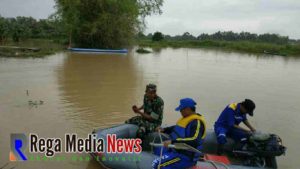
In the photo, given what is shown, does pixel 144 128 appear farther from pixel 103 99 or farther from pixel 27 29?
pixel 27 29

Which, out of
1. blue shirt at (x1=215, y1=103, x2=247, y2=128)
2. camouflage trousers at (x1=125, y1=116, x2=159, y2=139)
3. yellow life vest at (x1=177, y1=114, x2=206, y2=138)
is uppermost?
yellow life vest at (x1=177, y1=114, x2=206, y2=138)

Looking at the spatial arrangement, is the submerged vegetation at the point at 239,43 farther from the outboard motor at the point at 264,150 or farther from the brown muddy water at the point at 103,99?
the outboard motor at the point at 264,150

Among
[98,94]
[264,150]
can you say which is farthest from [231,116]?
[98,94]

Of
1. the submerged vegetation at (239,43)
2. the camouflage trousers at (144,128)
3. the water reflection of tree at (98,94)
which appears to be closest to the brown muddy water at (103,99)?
the water reflection of tree at (98,94)

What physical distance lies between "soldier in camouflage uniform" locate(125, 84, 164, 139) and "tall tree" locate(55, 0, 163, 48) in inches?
844

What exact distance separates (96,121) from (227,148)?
130 inches

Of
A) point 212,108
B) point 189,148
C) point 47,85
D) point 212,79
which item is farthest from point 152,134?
point 212,79

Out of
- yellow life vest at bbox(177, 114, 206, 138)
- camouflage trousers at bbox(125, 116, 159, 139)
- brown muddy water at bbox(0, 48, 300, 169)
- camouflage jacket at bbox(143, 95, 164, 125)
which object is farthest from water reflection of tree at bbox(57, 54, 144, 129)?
yellow life vest at bbox(177, 114, 206, 138)

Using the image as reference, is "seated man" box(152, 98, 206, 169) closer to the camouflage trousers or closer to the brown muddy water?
the camouflage trousers

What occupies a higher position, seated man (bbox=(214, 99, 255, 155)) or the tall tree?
the tall tree

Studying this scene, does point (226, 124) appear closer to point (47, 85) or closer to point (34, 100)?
point (34, 100)

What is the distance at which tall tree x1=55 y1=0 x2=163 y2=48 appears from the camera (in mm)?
26266

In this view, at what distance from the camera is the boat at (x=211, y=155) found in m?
4.41

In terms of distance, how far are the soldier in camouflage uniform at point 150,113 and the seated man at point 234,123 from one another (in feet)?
3.25
